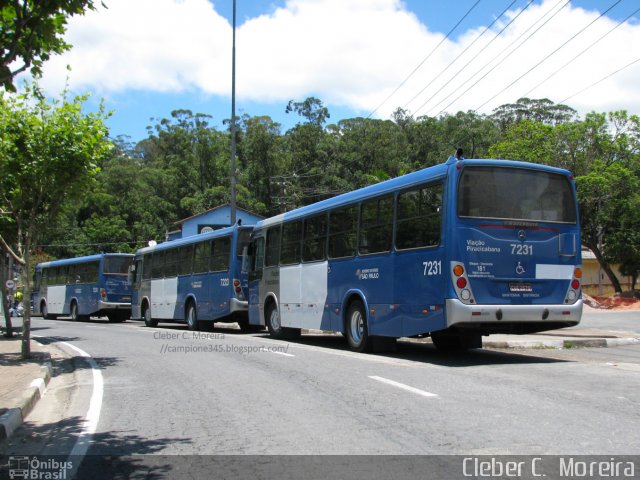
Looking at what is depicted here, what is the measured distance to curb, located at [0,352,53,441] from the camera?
6.71 m

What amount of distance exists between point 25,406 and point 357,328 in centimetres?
735

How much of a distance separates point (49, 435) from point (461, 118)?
5526 cm

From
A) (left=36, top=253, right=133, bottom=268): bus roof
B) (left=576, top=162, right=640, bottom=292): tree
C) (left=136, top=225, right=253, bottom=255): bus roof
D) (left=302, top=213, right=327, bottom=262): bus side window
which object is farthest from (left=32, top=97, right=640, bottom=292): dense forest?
(left=302, top=213, right=327, bottom=262): bus side window

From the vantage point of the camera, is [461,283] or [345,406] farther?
[461,283]

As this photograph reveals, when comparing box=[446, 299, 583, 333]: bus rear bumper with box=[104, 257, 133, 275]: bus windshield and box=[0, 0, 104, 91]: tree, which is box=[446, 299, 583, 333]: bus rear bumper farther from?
box=[104, 257, 133, 275]: bus windshield

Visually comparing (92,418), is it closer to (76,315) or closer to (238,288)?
(238,288)

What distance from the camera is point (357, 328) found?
13.7 meters

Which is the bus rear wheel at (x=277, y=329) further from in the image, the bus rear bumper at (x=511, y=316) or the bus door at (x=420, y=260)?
the bus rear bumper at (x=511, y=316)

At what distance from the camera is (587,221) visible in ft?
129

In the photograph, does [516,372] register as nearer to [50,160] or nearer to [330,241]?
[330,241]

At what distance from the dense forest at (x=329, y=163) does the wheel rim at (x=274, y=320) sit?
1787cm

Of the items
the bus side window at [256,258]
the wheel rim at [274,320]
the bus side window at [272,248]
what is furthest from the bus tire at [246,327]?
the bus side window at [272,248]

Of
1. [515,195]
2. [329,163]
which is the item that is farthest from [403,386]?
[329,163]

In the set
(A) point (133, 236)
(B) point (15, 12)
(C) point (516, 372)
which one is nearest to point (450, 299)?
(C) point (516, 372)
